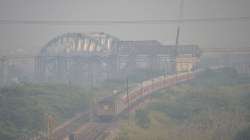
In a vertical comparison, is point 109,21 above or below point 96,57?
above

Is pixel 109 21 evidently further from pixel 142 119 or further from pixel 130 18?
pixel 142 119

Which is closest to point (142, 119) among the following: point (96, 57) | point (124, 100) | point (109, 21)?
point (124, 100)

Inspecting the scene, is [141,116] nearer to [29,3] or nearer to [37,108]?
[37,108]


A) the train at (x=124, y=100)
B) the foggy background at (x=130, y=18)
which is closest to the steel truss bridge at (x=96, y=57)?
the train at (x=124, y=100)

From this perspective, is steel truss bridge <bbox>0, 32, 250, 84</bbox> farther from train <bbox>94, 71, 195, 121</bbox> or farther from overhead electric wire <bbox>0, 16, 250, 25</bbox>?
overhead electric wire <bbox>0, 16, 250, 25</bbox>

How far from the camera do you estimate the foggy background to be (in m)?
108

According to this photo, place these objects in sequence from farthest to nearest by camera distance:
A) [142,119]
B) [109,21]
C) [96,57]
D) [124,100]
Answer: [109,21] → [96,57] → [124,100] → [142,119]

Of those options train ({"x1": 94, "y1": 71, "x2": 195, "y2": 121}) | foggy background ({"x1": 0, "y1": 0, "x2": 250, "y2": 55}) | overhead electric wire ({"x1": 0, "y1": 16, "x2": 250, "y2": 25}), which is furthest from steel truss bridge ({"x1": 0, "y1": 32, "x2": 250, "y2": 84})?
overhead electric wire ({"x1": 0, "y1": 16, "x2": 250, "y2": 25})

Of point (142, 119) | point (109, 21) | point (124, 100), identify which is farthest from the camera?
point (109, 21)

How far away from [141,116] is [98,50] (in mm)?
40777

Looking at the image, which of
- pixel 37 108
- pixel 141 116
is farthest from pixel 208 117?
pixel 37 108

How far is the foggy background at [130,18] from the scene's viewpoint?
108m

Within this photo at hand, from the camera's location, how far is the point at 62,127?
2867 cm

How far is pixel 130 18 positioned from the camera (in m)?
134
